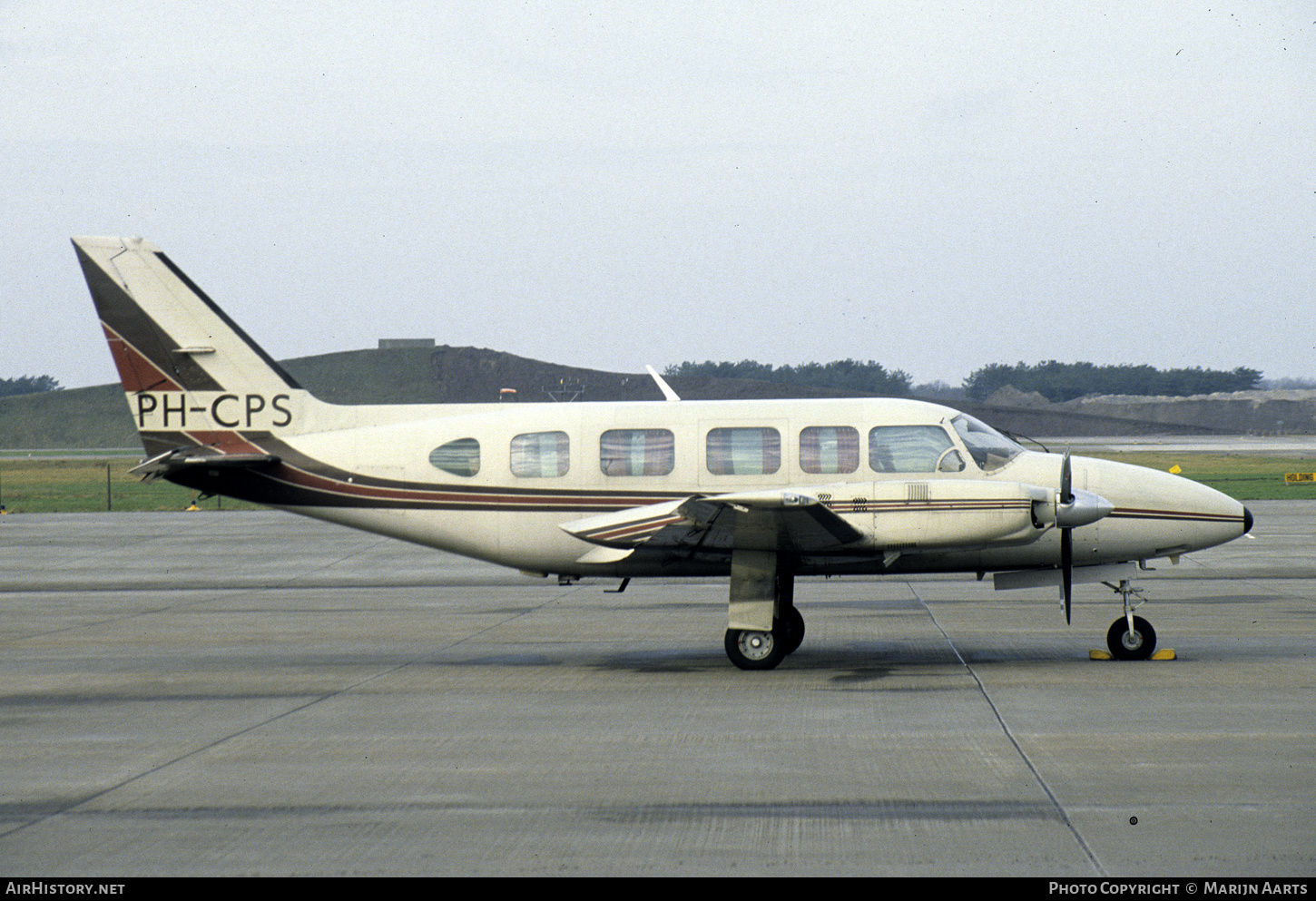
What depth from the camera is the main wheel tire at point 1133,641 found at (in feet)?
40.9

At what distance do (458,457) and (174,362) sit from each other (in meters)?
3.61

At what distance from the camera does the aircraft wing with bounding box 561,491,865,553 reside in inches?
445

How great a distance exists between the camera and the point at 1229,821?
685cm

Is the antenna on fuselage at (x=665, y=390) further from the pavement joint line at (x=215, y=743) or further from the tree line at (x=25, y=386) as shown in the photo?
the tree line at (x=25, y=386)

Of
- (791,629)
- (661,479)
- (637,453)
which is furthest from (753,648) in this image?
(637,453)

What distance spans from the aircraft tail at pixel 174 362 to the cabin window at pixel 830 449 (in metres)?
5.92

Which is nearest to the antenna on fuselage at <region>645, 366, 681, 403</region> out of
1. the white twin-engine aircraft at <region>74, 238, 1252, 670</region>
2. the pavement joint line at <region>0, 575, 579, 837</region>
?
the white twin-engine aircraft at <region>74, 238, 1252, 670</region>

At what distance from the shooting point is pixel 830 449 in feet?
42.5

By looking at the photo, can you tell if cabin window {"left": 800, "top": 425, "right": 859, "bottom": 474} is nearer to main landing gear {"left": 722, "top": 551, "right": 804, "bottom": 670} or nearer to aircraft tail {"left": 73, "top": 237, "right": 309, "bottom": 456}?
main landing gear {"left": 722, "top": 551, "right": 804, "bottom": 670}

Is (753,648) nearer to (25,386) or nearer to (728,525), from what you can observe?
(728,525)

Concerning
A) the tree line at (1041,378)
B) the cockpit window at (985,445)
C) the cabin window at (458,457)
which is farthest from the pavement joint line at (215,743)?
the tree line at (1041,378)

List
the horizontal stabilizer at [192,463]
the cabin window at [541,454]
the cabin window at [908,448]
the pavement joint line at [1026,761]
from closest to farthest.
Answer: the pavement joint line at [1026,761]
the cabin window at [908,448]
the cabin window at [541,454]
the horizontal stabilizer at [192,463]

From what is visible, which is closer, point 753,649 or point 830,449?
point 753,649

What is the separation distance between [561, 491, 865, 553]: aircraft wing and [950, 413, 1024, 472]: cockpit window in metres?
1.80
